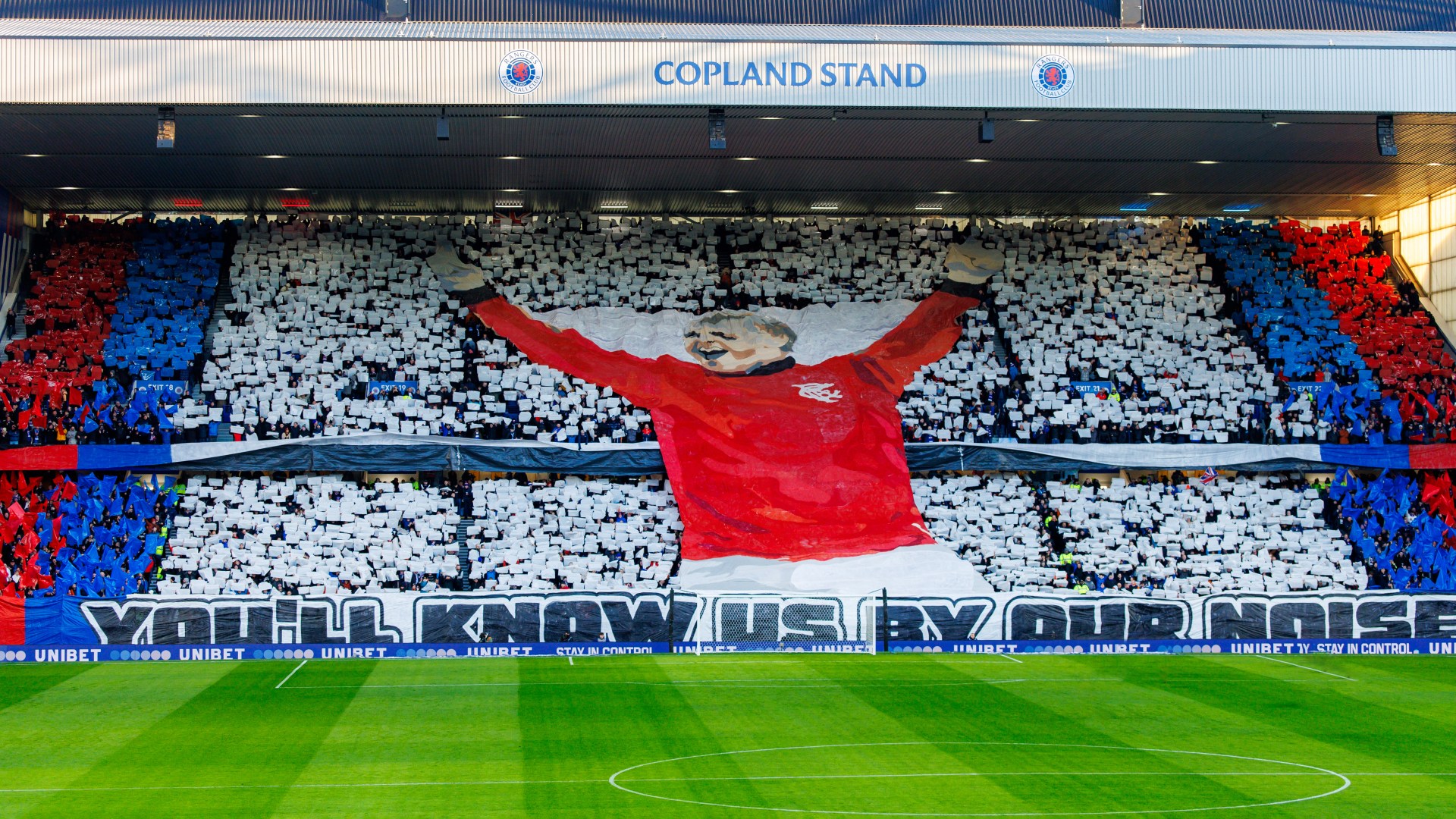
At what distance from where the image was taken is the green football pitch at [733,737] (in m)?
14.6

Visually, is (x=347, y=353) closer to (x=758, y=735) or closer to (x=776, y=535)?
(x=776, y=535)

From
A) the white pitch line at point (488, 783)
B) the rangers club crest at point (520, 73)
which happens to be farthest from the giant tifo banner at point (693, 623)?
the white pitch line at point (488, 783)

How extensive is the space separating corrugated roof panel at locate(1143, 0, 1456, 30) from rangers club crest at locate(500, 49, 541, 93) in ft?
47.4

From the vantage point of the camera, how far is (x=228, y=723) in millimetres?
18875

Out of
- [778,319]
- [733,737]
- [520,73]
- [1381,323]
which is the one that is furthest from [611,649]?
[1381,323]

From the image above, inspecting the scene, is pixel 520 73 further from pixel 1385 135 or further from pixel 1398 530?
pixel 1398 530

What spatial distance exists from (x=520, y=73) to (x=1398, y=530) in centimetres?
2275

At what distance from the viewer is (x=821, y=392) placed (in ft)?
116

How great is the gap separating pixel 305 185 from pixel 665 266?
971 cm

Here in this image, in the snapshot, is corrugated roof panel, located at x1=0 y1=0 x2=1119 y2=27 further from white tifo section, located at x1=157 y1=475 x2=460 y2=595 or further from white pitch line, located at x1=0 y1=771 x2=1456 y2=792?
white pitch line, located at x1=0 y1=771 x2=1456 y2=792

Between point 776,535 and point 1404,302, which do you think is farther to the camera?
point 1404,302

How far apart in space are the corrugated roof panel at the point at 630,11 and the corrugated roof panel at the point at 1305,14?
168cm

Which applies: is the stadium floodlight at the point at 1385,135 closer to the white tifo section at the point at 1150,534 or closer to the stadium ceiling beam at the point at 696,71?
the stadium ceiling beam at the point at 696,71

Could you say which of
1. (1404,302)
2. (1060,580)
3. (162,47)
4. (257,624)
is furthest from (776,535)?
(1404,302)
